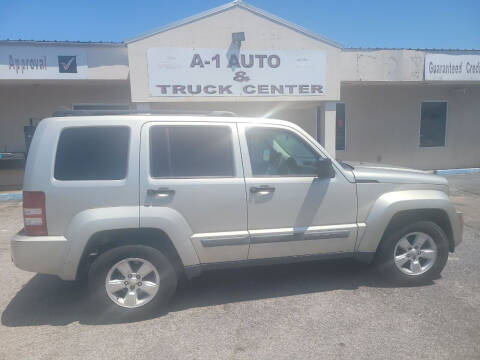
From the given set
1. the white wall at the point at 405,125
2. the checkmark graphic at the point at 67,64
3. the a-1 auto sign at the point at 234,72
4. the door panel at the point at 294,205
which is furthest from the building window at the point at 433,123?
the checkmark graphic at the point at 67,64

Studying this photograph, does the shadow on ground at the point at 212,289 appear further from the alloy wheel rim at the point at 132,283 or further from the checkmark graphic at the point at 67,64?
the checkmark graphic at the point at 67,64

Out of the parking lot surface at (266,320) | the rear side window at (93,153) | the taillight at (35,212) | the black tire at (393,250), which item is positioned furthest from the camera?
the black tire at (393,250)

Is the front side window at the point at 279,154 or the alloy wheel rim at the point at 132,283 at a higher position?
the front side window at the point at 279,154

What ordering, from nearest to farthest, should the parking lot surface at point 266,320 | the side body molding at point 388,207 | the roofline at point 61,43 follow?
the parking lot surface at point 266,320, the side body molding at point 388,207, the roofline at point 61,43

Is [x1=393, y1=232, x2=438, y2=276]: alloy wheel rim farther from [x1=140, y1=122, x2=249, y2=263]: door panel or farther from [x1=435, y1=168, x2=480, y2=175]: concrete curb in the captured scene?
[x1=435, y1=168, x2=480, y2=175]: concrete curb

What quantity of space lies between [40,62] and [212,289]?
784 cm

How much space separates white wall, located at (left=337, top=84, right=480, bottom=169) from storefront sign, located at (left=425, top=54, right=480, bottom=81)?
1324 millimetres

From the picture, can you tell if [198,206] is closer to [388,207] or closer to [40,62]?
[388,207]

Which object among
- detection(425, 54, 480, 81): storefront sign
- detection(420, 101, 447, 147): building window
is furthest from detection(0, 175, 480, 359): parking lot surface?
detection(420, 101, 447, 147): building window

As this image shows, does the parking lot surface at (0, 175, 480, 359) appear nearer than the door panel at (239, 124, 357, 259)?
Yes

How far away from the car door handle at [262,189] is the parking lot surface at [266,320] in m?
1.15

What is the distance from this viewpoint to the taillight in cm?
302

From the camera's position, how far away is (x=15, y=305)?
361 centimetres

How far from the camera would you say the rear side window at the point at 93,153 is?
10.2ft
